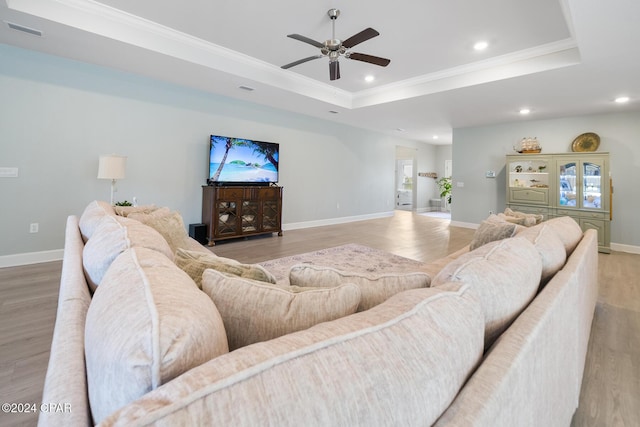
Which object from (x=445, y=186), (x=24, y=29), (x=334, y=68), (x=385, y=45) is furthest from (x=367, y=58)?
(x=445, y=186)

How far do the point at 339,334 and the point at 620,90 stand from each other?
5955 mm

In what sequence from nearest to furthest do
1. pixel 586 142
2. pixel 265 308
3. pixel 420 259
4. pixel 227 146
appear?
pixel 265 308, pixel 420 259, pixel 227 146, pixel 586 142

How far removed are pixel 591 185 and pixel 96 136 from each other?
7.99 m

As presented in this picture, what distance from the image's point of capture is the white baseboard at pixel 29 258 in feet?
11.7

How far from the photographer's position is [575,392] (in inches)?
51.5

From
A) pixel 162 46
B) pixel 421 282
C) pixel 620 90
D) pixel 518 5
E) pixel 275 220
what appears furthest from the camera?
pixel 275 220

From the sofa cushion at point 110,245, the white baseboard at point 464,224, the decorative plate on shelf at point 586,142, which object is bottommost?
the white baseboard at point 464,224

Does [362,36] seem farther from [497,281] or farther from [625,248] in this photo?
[625,248]

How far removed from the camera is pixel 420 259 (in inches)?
166

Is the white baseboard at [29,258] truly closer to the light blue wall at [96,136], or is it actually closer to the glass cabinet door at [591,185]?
the light blue wall at [96,136]

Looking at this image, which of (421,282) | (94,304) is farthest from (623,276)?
(94,304)

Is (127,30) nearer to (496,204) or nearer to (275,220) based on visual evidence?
(275,220)

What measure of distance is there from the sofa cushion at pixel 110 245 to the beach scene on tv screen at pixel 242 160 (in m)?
3.99

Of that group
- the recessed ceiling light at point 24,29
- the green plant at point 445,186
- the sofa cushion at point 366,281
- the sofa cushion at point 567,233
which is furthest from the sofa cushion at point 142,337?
the green plant at point 445,186
